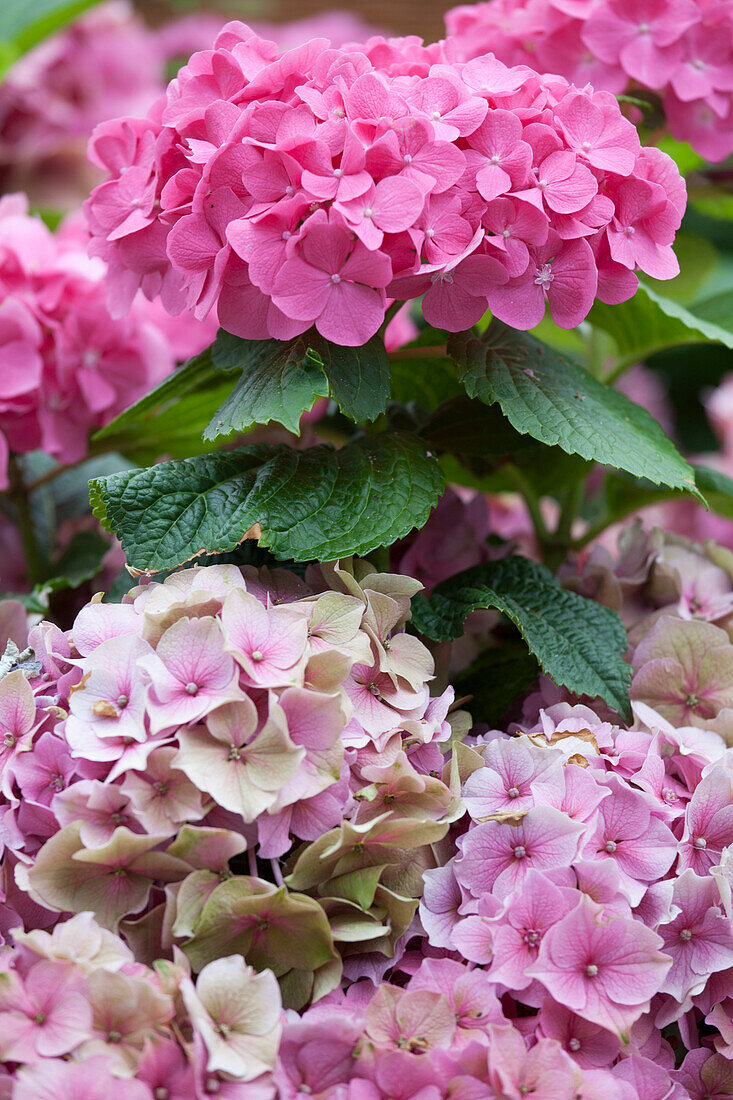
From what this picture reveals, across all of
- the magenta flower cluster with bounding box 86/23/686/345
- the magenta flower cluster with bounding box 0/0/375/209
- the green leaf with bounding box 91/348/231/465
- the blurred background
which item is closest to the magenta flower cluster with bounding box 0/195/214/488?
the green leaf with bounding box 91/348/231/465

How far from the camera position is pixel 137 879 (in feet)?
1.64

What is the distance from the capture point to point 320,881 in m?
0.51

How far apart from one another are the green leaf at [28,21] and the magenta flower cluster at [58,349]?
1.44ft

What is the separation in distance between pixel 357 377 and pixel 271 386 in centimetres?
5

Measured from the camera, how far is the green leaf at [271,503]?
57cm

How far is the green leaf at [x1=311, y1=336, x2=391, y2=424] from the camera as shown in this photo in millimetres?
585

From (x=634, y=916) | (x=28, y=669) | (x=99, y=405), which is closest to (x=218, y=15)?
(x=99, y=405)

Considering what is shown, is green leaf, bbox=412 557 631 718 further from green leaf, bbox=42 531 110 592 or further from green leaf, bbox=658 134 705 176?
green leaf, bbox=658 134 705 176

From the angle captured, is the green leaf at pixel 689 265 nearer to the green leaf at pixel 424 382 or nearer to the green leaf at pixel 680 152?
the green leaf at pixel 680 152

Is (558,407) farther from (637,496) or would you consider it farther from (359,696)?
(637,496)

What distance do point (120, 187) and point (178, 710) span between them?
0.37m

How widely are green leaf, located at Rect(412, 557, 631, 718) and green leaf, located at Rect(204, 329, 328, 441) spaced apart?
0.56ft

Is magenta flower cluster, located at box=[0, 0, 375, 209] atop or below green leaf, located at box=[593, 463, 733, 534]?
atop

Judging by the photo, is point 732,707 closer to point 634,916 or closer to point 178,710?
point 634,916
